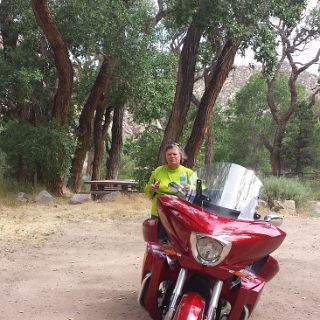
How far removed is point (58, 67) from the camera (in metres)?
13.6

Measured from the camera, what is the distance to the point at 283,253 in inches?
316

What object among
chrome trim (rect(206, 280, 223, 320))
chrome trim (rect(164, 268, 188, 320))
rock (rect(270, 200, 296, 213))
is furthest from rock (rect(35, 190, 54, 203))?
chrome trim (rect(206, 280, 223, 320))

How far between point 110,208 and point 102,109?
716cm

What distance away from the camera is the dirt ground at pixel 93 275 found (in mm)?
4973

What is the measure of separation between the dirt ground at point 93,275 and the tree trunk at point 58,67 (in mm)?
4692

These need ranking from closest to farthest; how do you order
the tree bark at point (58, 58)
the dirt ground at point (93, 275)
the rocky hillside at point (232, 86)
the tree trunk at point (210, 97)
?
A: the dirt ground at point (93, 275) → the tree bark at point (58, 58) → the tree trunk at point (210, 97) → the rocky hillside at point (232, 86)

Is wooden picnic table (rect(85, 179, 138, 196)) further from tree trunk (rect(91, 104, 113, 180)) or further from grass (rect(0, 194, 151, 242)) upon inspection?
grass (rect(0, 194, 151, 242))

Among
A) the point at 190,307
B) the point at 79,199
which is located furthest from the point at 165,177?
the point at 79,199

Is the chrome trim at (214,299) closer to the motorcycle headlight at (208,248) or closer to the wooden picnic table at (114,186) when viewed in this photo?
the motorcycle headlight at (208,248)

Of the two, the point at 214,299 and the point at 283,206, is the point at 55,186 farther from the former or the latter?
the point at 214,299

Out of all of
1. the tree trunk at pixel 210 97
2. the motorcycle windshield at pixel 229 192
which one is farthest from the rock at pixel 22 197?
the motorcycle windshield at pixel 229 192

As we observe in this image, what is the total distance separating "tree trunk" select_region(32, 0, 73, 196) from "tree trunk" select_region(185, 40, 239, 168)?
144 inches

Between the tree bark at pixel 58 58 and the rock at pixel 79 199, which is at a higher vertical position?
the tree bark at pixel 58 58

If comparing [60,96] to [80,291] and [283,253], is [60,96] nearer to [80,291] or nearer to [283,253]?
[283,253]
